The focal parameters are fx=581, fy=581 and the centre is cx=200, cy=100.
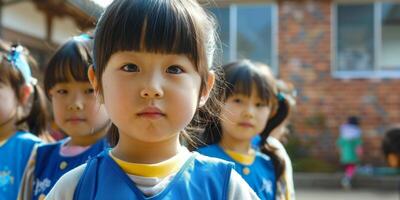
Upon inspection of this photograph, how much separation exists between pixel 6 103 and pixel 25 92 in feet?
0.41

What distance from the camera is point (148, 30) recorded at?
1.39 m

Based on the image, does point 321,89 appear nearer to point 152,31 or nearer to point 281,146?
point 281,146

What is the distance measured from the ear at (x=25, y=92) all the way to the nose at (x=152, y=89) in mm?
1466

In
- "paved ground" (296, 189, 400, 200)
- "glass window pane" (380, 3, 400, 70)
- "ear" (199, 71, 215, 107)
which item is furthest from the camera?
"glass window pane" (380, 3, 400, 70)

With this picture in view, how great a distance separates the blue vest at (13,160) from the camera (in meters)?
2.40

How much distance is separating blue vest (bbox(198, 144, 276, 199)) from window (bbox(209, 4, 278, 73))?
791 centimetres

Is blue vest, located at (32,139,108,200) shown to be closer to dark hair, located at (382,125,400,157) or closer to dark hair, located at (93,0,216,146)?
dark hair, located at (93,0,216,146)

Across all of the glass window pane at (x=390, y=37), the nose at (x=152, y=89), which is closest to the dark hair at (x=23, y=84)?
the nose at (x=152, y=89)

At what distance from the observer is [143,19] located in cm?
141

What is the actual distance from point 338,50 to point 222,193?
904 cm

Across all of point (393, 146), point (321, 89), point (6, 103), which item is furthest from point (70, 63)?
point (321, 89)

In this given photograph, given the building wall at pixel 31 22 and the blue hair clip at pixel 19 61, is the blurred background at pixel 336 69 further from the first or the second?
the blue hair clip at pixel 19 61

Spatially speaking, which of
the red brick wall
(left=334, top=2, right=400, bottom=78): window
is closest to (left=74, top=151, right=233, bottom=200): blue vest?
the red brick wall

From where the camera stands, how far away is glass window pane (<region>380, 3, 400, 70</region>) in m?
9.99
